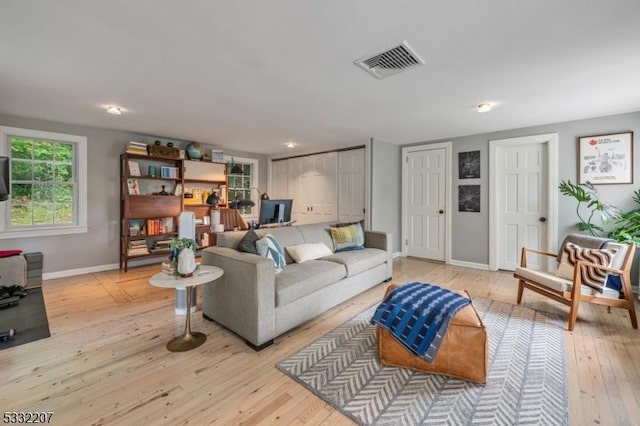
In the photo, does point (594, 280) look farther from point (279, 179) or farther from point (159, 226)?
point (159, 226)

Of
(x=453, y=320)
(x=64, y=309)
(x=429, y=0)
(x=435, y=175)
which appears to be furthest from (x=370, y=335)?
(x=435, y=175)

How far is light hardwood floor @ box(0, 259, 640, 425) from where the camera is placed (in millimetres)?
1535

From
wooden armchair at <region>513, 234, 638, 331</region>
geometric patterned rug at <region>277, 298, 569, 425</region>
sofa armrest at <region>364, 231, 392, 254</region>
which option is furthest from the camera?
sofa armrest at <region>364, 231, 392, 254</region>

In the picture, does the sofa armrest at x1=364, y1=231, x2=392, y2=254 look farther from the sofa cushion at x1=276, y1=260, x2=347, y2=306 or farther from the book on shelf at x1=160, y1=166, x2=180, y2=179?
the book on shelf at x1=160, y1=166, x2=180, y2=179

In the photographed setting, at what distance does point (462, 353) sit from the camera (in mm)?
1768

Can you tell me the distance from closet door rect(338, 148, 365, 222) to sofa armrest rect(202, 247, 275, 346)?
317cm

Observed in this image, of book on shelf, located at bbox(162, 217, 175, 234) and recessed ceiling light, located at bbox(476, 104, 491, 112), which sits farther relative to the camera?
book on shelf, located at bbox(162, 217, 175, 234)

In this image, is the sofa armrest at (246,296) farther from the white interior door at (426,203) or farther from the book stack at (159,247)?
the white interior door at (426,203)

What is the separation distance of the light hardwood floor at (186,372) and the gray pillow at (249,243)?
2.44 feet

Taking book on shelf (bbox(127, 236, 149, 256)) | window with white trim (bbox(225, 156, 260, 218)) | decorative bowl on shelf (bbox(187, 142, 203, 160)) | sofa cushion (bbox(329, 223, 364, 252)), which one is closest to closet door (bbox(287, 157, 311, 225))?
window with white trim (bbox(225, 156, 260, 218))

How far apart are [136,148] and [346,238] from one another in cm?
367

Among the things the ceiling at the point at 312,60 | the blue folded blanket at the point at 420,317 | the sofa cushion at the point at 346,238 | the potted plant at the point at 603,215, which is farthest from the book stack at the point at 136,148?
the potted plant at the point at 603,215

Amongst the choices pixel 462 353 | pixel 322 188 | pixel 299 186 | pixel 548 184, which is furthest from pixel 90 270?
pixel 548 184

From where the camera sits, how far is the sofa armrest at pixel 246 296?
2111 millimetres
